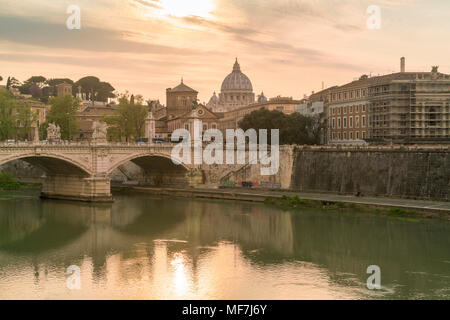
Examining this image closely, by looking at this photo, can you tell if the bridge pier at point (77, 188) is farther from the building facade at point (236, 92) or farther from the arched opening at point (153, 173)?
the building facade at point (236, 92)

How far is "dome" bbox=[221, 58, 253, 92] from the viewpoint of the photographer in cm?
11756

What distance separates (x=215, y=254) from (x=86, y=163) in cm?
1693

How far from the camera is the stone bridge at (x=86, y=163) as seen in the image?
34.8 metres

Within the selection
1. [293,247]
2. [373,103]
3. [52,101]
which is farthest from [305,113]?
[293,247]

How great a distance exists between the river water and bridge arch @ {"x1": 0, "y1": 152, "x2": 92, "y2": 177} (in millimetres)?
3041

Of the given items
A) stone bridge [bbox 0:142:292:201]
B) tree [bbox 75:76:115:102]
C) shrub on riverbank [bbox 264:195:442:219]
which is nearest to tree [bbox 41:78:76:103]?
tree [bbox 75:76:115:102]

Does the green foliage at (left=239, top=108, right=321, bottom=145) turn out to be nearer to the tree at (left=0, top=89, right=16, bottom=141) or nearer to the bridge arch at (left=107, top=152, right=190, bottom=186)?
the bridge arch at (left=107, top=152, right=190, bottom=186)

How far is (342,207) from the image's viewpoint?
104 ft

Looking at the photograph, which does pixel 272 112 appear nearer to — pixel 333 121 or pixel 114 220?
pixel 333 121

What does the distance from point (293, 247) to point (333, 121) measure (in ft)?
98.8

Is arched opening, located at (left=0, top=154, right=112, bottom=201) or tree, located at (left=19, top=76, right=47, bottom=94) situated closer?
arched opening, located at (left=0, top=154, right=112, bottom=201)

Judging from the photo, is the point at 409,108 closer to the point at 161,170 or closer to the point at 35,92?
the point at 161,170

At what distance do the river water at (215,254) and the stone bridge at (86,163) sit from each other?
3070 mm
